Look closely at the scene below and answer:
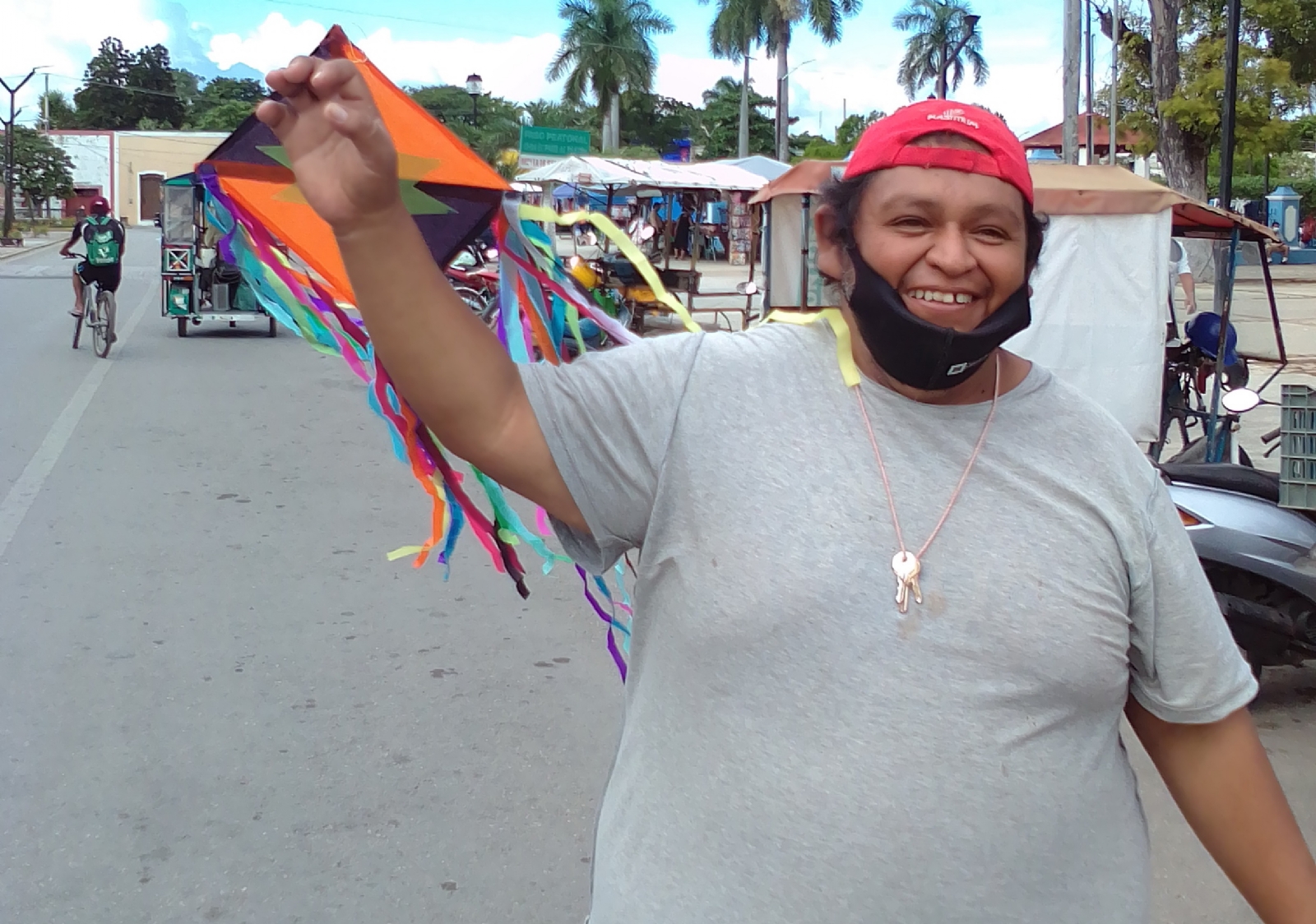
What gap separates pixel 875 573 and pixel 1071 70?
1710 centimetres

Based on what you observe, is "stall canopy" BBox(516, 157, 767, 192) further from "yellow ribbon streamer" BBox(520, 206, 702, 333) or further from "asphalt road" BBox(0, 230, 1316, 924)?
"yellow ribbon streamer" BBox(520, 206, 702, 333)

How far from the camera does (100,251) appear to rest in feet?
44.7

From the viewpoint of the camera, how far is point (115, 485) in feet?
25.1

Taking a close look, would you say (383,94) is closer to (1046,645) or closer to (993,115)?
(993,115)

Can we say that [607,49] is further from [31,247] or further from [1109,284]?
[1109,284]

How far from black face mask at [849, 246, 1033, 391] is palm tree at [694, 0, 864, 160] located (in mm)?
41287

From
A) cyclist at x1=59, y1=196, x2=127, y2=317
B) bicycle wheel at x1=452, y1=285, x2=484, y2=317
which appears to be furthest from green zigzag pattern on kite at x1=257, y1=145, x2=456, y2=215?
cyclist at x1=59, y1=196, x2=127, y2=317

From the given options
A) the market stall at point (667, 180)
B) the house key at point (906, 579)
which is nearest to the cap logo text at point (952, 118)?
the house key at point (906, 579)

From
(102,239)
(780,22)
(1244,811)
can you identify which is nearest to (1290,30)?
(102,239)

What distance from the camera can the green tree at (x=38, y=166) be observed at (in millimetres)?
52438

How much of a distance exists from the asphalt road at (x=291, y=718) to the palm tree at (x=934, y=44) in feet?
152

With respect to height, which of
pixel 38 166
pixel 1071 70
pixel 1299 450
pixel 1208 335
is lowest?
pixel 1299 450

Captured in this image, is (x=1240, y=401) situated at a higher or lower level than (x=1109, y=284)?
lower

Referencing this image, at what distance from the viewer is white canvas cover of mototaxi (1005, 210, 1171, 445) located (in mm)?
8641
